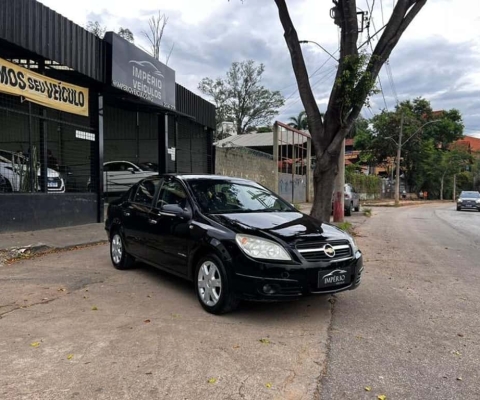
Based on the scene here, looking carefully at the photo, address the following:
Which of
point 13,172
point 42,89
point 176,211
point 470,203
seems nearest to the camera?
point 176,211

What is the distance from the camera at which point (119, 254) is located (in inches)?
280

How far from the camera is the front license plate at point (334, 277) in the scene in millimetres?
4500

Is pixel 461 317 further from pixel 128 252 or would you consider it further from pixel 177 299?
pixel 128 252

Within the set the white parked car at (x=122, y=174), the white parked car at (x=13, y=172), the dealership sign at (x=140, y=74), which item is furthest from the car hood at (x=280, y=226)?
the white parked car at (x=122, y=174)

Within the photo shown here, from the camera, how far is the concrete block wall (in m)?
20.4

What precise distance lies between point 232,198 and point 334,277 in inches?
71.4

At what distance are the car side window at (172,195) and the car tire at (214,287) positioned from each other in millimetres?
933

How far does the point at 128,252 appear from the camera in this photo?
268 inches

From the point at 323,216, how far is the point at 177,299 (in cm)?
640

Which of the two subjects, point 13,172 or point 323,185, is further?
point 323,185

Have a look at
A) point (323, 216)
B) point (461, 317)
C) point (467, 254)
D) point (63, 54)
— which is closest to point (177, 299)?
point (461, 317)

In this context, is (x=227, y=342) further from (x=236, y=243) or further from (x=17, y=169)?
(x=17, y=169)

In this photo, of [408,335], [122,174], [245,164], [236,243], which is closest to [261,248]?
[236,243]

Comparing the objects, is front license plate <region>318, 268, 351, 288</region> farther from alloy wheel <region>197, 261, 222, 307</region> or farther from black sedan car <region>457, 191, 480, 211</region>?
black sedan car <region>457, 191, 480, 211</region>
